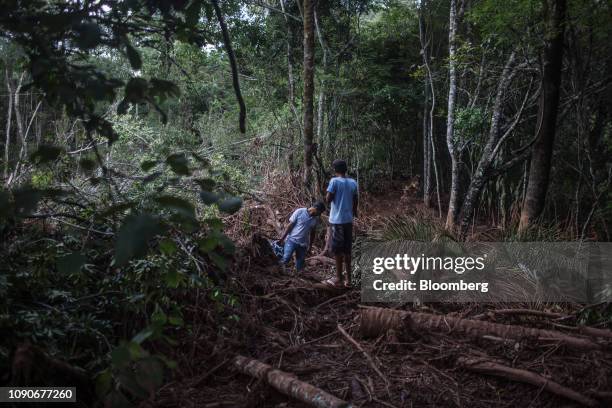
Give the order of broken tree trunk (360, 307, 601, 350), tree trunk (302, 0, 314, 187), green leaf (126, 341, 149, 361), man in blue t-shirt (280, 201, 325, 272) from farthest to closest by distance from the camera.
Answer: tree trunk (302, 0, 314, 187), man in blue t-shirt (280, 201, 325, 272), broken tree trunk (360, 307, 601, 350), green leaf (126, 341, 149, 361)

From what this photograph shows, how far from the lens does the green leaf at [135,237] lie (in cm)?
125

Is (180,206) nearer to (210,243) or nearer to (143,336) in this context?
(210,243)

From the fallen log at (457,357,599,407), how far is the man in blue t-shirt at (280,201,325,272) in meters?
3.10

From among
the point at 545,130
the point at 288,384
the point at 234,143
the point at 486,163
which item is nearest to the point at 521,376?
the point at 288,384

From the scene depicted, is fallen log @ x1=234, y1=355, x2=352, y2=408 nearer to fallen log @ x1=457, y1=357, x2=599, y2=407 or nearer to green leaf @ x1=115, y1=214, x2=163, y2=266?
fallen log @ x1=457, y1=357, x2=599, y2=407

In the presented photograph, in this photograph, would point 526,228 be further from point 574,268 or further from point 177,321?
point 177,321

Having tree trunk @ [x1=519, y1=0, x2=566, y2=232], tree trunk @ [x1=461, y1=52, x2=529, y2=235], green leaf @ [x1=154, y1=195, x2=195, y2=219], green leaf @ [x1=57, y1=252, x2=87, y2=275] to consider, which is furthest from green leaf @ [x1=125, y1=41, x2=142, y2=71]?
tree trunk @ [x1=461, y1=52, x2=529, y2=235]

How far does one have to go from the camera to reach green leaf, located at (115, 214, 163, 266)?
4.08ft

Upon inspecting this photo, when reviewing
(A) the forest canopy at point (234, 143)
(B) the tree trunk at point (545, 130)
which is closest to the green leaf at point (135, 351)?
(A) the forest canopy at point (234, 143)

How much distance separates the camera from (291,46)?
11719 millimetres

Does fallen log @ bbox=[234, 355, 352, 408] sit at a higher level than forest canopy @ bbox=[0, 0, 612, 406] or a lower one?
lower

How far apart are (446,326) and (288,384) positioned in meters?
1.80

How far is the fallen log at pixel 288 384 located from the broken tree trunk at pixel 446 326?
50.5 inches

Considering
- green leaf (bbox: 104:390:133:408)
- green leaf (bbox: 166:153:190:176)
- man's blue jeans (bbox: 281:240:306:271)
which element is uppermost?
green leaf (bbox: 166:153:190:176)
